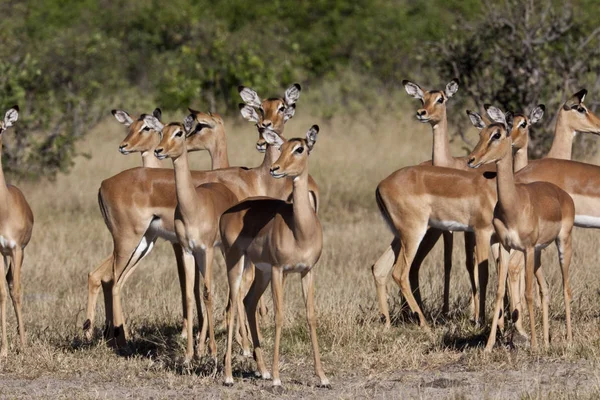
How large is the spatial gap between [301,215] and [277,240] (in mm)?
196

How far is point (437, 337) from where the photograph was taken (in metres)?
7.22

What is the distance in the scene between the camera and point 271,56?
20969mm

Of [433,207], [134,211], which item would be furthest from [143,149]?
[433,207]

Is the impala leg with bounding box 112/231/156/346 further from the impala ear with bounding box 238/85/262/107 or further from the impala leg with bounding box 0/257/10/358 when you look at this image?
the impala ear with bounding box 238/85/262/107

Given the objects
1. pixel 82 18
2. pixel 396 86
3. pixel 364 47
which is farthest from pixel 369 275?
pixel 82 18

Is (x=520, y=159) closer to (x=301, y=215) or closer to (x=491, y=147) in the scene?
(x=491, y=147)

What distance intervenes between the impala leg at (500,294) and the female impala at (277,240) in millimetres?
1162

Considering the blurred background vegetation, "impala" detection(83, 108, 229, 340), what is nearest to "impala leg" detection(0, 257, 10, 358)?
"impala" detection(83, 108, 229, 340)

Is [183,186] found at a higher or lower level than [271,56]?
lower

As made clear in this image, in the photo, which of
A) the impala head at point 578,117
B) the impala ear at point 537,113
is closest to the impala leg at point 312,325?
the impala ear at point 537,113

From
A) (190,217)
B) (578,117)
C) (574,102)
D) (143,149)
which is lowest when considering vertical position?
(190,217)

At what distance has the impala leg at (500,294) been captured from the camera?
6.64 metres

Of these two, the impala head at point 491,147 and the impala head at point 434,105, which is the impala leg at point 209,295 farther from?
the impala head at point 434,105

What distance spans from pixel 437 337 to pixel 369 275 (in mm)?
2371
